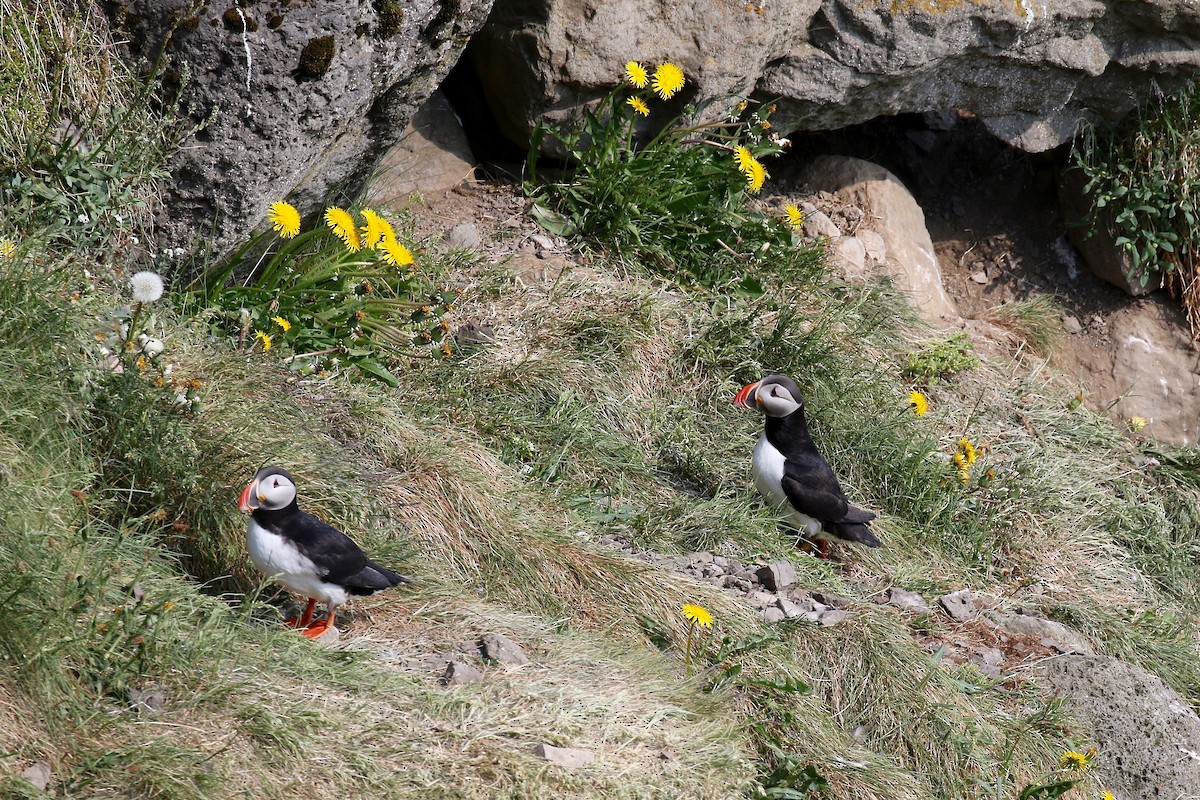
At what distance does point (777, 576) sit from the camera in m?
4.28

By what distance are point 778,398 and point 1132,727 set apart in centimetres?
172

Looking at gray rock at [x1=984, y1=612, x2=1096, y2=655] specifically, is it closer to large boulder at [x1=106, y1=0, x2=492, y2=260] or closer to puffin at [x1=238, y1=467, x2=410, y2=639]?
puffin at [x1=238, y1=467, x2=410, y2=639]

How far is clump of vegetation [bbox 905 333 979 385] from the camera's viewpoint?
6082mm

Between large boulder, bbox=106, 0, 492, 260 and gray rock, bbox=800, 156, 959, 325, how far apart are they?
9.47 ft

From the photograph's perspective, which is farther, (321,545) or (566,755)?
(321,545)

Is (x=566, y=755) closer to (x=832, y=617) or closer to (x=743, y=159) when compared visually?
(x=832, y=617)

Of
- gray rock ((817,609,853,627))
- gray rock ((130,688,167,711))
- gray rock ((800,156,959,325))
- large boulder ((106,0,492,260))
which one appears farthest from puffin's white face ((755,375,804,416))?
gray rock ((130,688,167,711))

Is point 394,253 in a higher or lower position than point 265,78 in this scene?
lower

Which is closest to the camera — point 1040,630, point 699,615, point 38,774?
point 38,774

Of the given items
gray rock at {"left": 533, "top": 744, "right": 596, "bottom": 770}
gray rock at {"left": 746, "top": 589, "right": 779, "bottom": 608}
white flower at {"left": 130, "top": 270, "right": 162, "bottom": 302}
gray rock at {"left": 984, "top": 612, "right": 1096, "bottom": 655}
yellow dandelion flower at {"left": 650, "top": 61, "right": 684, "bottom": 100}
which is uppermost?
yellow dandelion flower at {"left": 650, "top": 61, "right": 684, "bottom": 100}

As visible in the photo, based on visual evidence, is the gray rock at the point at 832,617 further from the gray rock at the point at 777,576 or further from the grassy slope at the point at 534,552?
the gray rock at the point at 777,576

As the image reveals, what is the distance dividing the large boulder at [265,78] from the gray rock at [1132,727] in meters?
3.23

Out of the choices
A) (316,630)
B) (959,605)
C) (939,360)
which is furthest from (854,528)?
(316,630)

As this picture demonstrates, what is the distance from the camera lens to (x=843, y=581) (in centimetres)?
458
